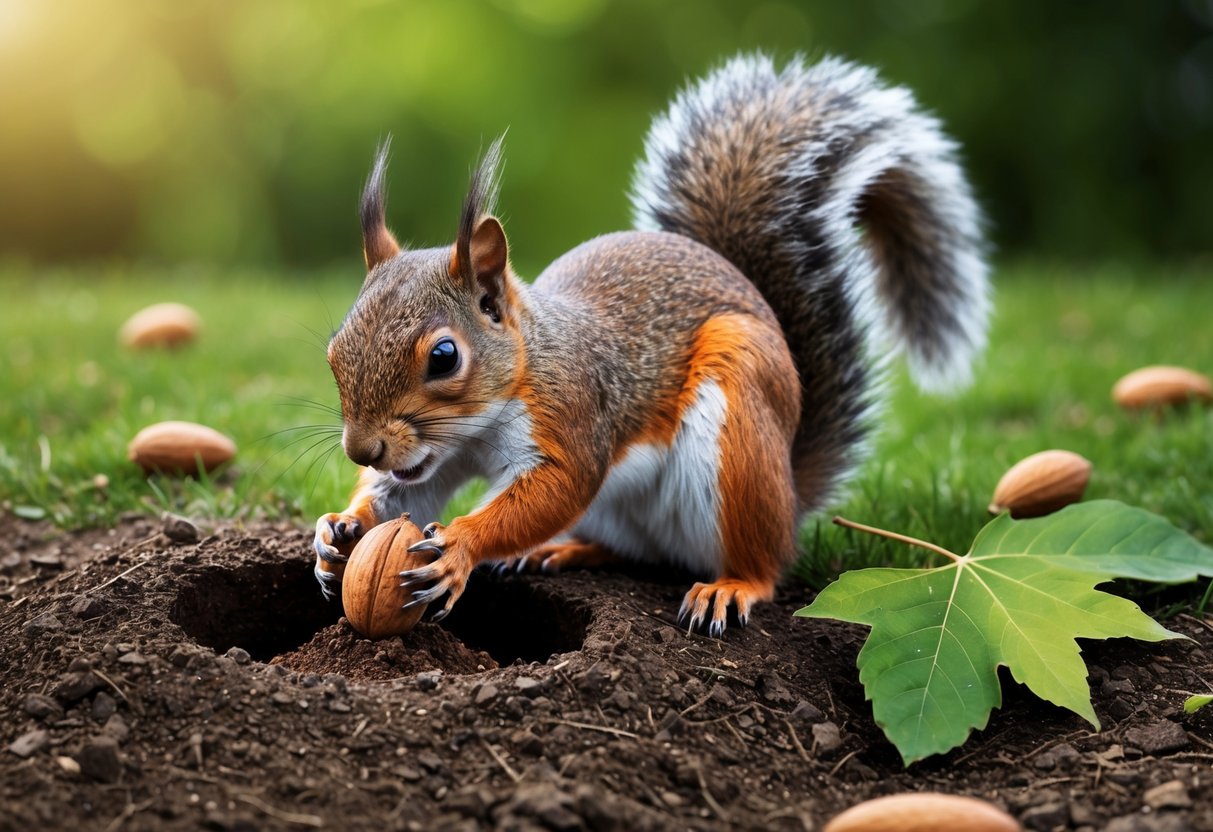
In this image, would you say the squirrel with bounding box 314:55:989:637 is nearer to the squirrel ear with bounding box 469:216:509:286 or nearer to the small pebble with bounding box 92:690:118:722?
the squirrel ear with bounding box 469:216:509:286

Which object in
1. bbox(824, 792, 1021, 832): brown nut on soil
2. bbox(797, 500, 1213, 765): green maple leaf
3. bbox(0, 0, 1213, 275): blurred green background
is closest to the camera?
bbox(824, 792, 1021, 832): brown nut on soil

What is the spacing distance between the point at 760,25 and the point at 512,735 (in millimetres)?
5511

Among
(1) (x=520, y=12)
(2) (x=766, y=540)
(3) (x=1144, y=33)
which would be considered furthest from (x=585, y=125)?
(2) (x=766, y=540)

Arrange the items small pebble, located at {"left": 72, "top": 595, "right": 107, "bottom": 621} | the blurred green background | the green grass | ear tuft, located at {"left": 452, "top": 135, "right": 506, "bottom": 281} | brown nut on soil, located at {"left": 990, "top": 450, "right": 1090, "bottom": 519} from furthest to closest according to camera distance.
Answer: the blurred green background, the green grass, brown nut on soil, located at {"left": 990, "top": 450, "right": 1090, "bottom": 519}, ear tuft, located at {"left": 452, "top": 135, "right": 506, "bottom": 281}, small pebble, located at {"left": 72, "top": 595, "right": 107, "bottom": 621}

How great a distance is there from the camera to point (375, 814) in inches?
52.0

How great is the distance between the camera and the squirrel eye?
67.1 inches

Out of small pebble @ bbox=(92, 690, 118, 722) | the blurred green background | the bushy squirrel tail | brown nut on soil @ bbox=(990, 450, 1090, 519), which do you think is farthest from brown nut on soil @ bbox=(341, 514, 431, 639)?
the blurred green background

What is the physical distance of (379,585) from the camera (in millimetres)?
1689

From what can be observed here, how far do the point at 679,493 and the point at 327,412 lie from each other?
120 cm

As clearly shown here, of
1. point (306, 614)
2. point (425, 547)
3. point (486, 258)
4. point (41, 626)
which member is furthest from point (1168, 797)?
point (41, 626)

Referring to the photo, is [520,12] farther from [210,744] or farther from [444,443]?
[210,744]

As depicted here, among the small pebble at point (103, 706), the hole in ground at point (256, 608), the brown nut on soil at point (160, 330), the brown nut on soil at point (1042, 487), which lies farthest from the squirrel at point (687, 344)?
the brown nut on soil at point (160, 330)

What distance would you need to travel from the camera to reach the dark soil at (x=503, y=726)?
1.34m

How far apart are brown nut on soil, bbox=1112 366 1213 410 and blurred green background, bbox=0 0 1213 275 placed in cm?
295
